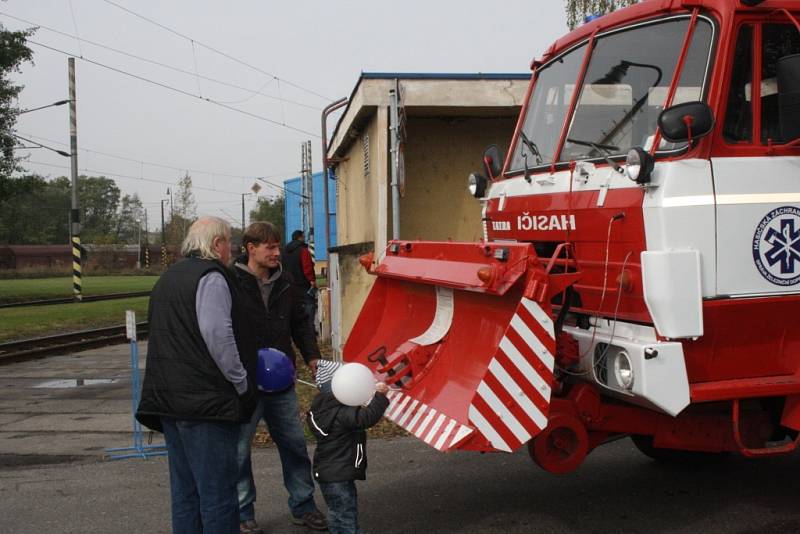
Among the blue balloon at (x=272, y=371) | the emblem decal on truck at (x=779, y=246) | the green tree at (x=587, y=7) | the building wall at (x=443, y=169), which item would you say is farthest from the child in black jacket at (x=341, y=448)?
the green tree at (x=587, y=7)

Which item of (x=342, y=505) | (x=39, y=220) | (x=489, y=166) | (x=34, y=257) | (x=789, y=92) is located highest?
(x=39, y=220)

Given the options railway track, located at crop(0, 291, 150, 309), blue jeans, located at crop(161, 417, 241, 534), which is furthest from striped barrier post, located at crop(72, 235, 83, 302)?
blue jeans, located at crop(161, 417, 241, 534)

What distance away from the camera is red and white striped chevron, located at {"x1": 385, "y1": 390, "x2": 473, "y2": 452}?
13.7 ft

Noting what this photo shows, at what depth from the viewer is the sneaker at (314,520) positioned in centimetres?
500

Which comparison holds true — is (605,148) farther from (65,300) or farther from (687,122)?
(65,300)

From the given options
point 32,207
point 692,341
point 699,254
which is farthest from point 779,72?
point 32,207

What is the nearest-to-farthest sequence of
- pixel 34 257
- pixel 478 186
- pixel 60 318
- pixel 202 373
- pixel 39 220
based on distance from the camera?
pixel 202 373, pixel 478 186, pixel 60 318, pixel 34 257, pixel 39 220

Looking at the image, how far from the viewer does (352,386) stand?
14.0 feet

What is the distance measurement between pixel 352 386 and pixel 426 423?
0.59 meters

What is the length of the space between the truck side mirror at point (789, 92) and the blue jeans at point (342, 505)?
3.00m

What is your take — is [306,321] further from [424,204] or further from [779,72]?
[424,204]

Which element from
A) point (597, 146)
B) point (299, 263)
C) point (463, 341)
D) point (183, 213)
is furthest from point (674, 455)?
point (183, 213)

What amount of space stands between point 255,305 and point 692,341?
8.32 feet

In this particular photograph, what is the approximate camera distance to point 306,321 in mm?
5465
